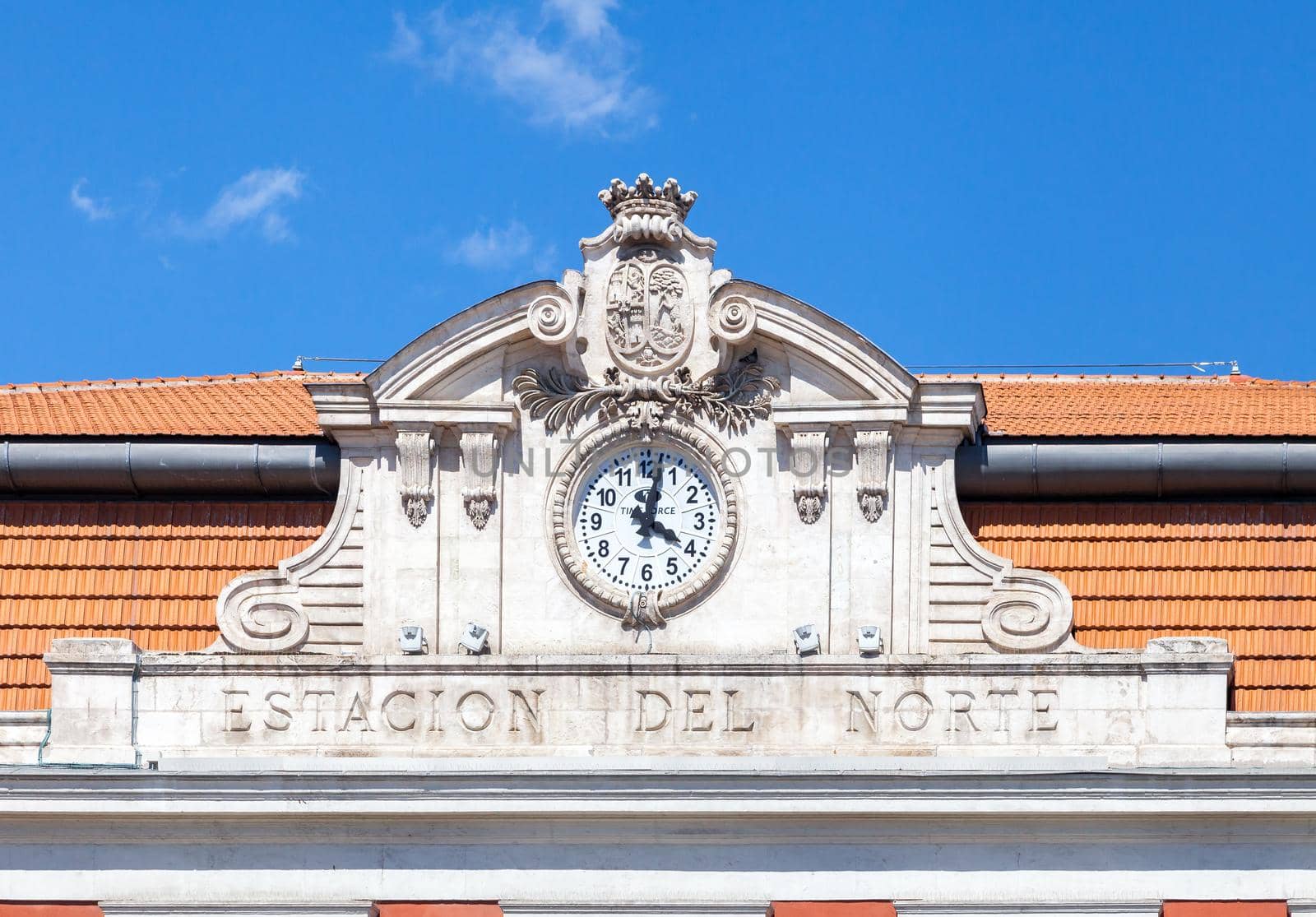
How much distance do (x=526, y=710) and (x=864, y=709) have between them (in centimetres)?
307

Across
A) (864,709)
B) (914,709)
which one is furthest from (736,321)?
(914,709)

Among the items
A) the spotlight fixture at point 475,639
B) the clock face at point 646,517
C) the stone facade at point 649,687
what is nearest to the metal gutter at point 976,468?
the stone facade at point 649,687

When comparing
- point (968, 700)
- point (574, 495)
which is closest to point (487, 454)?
point (574, 495)

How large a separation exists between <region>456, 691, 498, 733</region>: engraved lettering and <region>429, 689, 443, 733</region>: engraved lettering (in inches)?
6.8

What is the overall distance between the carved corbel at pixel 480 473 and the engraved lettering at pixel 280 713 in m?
2.42

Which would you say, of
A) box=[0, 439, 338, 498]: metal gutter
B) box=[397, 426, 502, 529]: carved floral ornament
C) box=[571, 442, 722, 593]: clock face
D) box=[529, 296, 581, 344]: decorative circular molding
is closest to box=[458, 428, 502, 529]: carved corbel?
box=[397, 426, 502, 529]: carved floral ornament

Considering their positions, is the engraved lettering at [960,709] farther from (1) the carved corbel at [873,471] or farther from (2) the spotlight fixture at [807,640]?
(1) the carved corbel at [873,471]

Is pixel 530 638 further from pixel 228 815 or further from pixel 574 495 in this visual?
pixel 228 815

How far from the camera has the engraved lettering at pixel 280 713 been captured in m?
29.2

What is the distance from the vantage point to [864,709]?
28891 mm

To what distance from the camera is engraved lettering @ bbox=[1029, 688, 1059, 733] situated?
28812 millimetres

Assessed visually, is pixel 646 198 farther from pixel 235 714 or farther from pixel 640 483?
pixel 235 714

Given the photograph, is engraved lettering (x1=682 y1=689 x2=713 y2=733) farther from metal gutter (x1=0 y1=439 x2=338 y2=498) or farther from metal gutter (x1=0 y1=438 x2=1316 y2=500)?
metal gutter (x1=0 y1=439 x2=338 y2=498)

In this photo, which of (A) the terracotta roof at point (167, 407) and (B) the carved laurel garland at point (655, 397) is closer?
(B) the carved laurel garland at point (655, 397)
